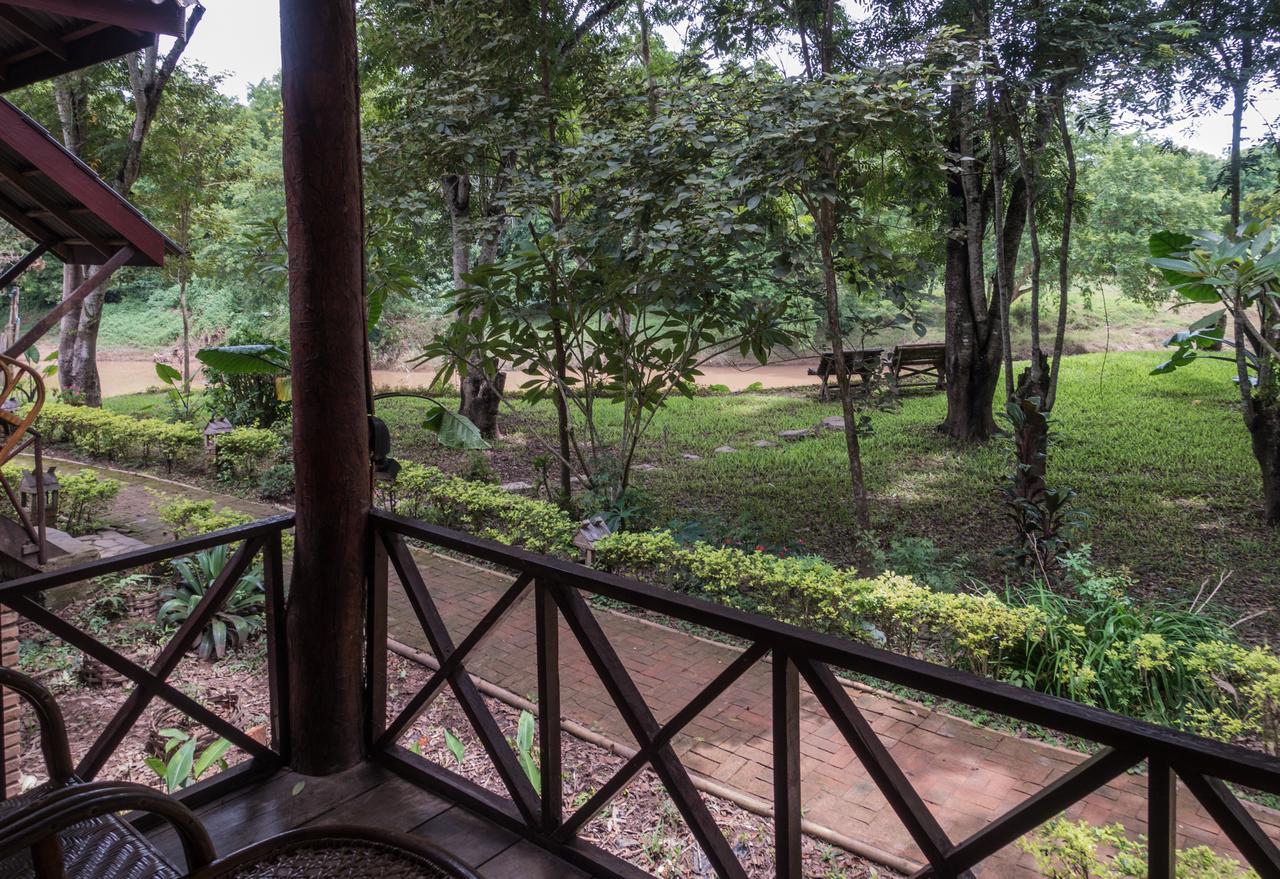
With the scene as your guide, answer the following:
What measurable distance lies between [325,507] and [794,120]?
3375mm

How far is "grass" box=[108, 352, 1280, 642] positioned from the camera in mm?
5574

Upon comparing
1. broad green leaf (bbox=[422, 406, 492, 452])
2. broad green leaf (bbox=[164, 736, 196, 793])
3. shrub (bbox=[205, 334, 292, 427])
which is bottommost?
broad green leaf (bbox=[164, 736, 196, 793])

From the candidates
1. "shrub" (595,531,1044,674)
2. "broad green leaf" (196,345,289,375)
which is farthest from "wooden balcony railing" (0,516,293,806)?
"broad green leaf" (196,345,289,375)

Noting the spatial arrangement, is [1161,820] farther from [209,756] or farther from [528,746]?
[209,756]

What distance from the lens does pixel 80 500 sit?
233 inches

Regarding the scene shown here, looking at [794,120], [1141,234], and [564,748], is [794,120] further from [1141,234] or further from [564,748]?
[1141,234]

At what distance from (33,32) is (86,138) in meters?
9.71

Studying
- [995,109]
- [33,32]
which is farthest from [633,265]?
[995,109]

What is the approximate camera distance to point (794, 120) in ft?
14.6

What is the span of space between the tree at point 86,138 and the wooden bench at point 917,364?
1025 centimetres

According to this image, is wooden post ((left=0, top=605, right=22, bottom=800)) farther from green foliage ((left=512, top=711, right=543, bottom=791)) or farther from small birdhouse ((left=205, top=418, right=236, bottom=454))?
small birdhouse ((left=205, top=418, right=236, bottom=454))

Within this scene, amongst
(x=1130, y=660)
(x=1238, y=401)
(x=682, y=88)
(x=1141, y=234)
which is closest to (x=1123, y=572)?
(x=1130, y=660)

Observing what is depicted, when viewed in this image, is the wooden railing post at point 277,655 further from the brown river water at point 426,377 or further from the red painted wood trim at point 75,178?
the brown river water at point 426,377

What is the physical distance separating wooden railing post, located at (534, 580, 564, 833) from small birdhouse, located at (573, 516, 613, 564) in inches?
111
